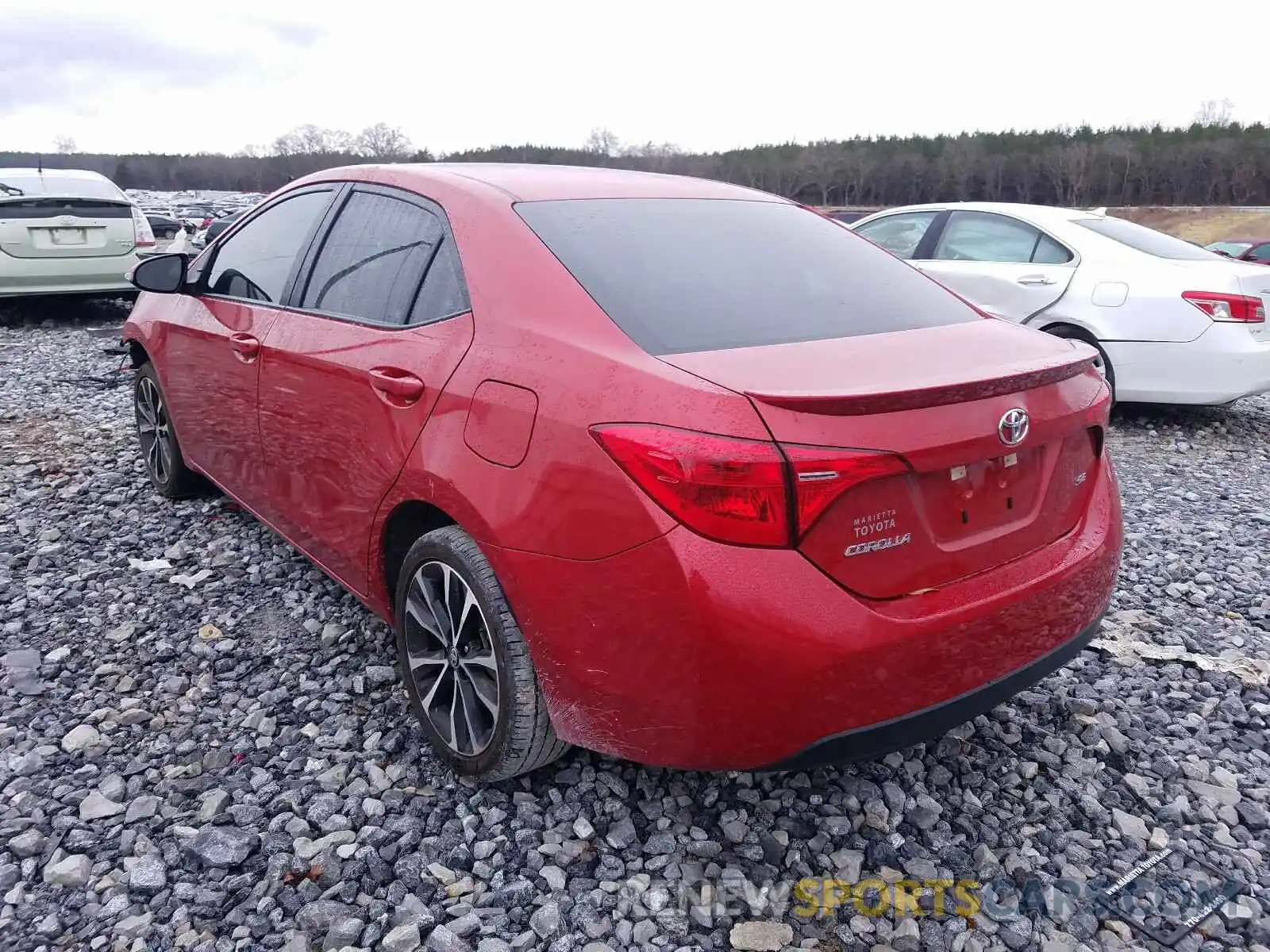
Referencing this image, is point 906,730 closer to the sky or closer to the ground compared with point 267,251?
closer to the ground

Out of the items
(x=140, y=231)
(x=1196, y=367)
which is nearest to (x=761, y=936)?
(x=1196, y=367)

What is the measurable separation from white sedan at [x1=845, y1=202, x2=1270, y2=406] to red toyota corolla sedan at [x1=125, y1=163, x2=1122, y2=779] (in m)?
3.55

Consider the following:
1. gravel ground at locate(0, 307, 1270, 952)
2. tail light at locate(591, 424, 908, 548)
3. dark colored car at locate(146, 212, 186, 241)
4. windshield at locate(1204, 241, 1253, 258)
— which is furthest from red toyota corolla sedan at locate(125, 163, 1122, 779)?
dark colored car at locate(146, 212, 186, 241)

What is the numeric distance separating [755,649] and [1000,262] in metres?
5.88

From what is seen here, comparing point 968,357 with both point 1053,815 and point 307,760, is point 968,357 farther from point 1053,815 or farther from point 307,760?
point 307,760

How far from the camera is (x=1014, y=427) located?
203 centimetres

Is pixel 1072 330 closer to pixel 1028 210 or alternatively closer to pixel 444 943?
pixel 1028 210

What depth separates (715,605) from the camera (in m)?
1.80

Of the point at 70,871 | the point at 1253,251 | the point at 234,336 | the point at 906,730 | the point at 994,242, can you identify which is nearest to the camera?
the point at 906,730

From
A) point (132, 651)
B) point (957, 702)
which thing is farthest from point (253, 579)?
point (957, 702)

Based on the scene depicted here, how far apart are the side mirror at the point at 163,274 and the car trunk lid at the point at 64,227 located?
6.60 m

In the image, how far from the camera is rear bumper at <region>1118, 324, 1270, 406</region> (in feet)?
19.0

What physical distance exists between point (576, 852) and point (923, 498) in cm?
120

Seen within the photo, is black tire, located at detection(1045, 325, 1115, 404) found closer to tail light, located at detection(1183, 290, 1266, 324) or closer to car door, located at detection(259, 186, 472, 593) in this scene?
tail light, located at detection(1183, 290, 1266, 324)
